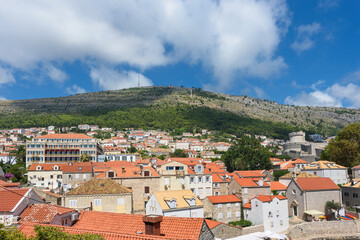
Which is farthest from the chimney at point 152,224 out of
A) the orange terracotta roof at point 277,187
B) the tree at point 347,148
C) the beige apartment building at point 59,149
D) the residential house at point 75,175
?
the beige apartment building at point 59,149

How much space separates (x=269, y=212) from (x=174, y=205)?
14474mm

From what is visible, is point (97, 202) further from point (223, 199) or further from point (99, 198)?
point (223, 199)

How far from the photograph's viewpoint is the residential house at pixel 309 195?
46.0 meters

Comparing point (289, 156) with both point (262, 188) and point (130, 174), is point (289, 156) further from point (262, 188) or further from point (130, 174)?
point (130, 174)

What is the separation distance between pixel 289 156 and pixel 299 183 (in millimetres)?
67614

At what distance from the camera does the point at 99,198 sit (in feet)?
109

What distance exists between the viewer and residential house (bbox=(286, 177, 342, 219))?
46.0m

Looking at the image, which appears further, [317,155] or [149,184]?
[317,155]

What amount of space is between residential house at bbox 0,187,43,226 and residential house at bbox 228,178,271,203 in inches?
1261

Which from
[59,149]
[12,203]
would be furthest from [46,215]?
[59,149]

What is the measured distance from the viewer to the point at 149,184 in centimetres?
4244

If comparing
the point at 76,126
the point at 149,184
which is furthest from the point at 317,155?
the point at 76,126

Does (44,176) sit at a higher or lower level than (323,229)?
higher

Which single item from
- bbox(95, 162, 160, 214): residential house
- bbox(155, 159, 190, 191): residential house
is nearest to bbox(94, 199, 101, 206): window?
bbox(95, 162, 160, 214): residential house
